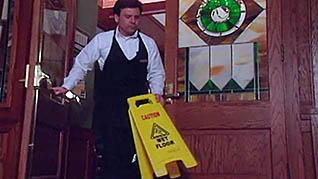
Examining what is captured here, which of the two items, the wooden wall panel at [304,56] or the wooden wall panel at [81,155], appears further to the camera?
the wooden wall panel at [81,155]

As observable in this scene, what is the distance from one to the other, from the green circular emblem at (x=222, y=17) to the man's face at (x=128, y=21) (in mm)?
509

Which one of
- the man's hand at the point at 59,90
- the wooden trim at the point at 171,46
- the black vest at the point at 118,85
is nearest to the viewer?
the man's hand at the point at 59,90

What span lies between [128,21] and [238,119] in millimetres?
821

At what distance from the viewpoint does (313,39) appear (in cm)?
263

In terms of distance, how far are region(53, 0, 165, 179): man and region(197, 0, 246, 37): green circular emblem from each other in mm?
448

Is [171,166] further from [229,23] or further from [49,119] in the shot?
[229,23]

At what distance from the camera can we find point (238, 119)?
8.72 ft

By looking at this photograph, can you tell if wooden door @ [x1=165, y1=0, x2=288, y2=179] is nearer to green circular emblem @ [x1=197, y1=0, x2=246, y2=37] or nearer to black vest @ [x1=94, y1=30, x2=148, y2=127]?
green circular emblem @ [x1=197, y1=0, x2=246, y2=37]

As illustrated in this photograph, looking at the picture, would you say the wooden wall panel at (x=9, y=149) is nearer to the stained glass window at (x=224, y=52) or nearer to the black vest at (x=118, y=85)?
the black vest at (x=118, y=85)

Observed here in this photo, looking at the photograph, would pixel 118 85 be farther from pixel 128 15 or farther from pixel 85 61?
pixel 128 15

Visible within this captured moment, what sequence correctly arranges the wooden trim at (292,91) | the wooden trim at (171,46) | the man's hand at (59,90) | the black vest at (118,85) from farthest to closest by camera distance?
1. the wooden trim at (171,46)
2. the wooden trim at (292,91)
3. the black vest at (118,85)
4. the man's hand at (59,90)

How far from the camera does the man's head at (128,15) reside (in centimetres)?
252

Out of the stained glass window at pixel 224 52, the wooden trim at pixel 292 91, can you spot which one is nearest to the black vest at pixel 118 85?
the stained glass window at pixel 224 52

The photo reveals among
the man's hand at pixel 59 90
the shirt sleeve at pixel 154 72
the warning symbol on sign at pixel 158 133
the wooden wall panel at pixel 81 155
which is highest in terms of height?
the shirt sleeve at pixel 154 72
